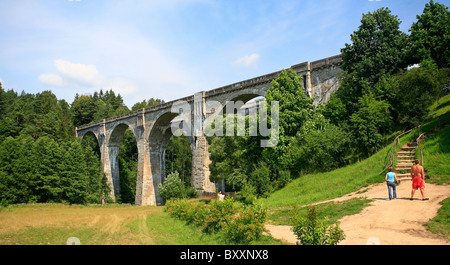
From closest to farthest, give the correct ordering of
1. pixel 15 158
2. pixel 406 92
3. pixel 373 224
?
Answer: pixel 373 224 → pixel 406 92 → pixel 15 158

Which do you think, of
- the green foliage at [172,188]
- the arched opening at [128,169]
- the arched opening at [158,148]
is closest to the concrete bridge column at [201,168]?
the green foliage at [172,188]

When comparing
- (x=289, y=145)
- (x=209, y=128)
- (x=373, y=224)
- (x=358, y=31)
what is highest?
(x=358, y=31)

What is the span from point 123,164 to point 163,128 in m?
20.4

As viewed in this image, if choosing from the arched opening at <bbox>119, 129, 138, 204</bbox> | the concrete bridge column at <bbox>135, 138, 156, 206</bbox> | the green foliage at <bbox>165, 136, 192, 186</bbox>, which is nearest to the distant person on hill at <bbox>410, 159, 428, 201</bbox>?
the concrete bridge column at <bbox>135, 138, 156, 206</bbox>

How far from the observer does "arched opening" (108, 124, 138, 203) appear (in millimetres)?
49906

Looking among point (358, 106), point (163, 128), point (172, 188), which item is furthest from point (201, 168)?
point (358, 106)

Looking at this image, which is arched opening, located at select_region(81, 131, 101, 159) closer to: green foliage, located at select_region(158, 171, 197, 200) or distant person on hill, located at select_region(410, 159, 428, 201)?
green foliage, located at select_region(158, 171, 197, 200)

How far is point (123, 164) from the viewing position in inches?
2283

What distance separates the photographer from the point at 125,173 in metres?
57.6

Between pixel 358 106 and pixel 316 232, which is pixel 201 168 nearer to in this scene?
pixel 358 106

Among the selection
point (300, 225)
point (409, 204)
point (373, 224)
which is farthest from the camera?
point (409, 204)
